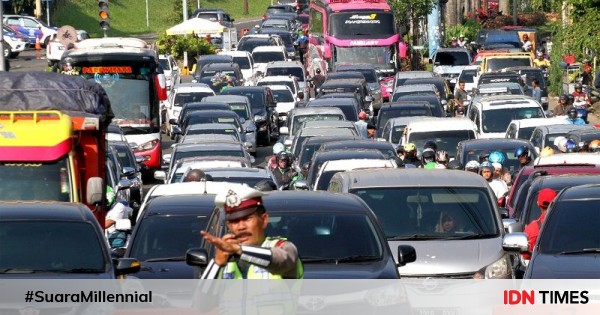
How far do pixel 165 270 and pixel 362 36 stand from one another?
41800mm

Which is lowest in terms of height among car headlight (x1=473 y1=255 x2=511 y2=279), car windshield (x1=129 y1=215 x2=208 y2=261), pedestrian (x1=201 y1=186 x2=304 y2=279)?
car headlight (x1=473 y1=255 x2=511 y2=279)

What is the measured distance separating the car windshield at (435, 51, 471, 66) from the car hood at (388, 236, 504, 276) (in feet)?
145

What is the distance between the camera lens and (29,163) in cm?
1727

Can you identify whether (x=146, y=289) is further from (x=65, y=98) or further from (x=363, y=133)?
(x=363, y=133)

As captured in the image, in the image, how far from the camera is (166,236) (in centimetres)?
1437

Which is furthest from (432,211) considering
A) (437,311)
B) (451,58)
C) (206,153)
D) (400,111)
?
(451,58)

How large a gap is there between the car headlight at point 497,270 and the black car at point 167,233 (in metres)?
2.35

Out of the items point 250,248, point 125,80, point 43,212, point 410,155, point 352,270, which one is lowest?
point 410,155

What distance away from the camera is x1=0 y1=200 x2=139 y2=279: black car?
11734 mm

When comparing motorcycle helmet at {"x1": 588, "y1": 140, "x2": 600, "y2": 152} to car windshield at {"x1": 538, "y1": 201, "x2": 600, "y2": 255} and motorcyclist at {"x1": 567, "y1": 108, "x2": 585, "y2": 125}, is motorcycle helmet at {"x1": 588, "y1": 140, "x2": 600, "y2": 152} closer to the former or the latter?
motorcyclist at {"x1": 567, "y1": 108, "x2": 585, "y2": 125}

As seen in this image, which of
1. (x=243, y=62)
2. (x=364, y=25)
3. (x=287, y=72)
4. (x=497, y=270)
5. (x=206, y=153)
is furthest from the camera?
(x=243, y=62)

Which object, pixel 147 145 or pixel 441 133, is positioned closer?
pixel 441 133

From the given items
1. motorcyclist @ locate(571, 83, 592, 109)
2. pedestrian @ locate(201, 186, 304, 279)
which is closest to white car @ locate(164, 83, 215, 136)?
motorcyclist @ locate(571, 83, 592, 109)

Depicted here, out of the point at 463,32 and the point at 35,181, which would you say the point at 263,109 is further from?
the point at 463,32
